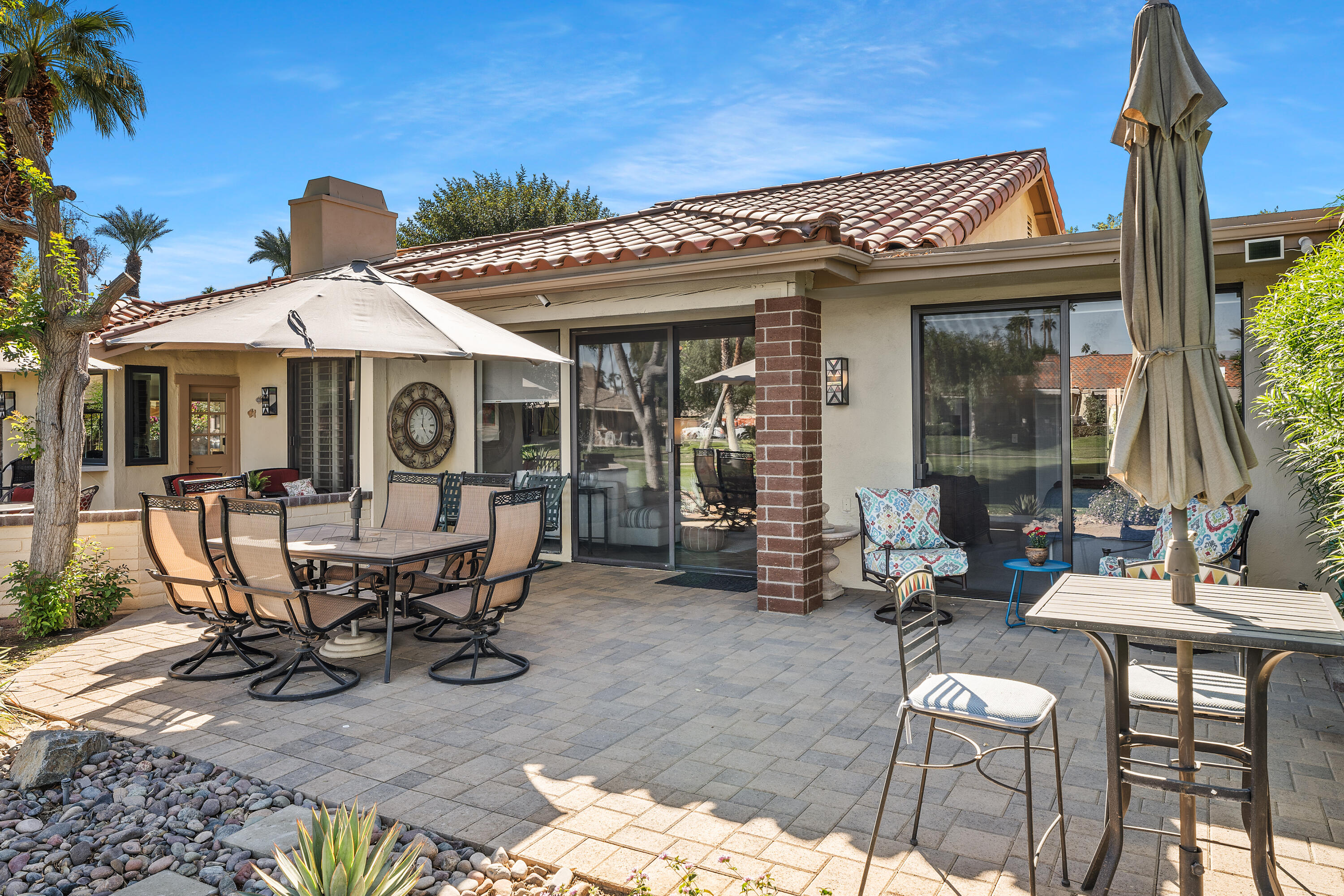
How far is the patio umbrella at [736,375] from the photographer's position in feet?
24.6

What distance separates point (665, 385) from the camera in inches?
309

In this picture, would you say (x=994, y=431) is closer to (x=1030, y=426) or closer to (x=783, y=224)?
(x=1030, y=426)

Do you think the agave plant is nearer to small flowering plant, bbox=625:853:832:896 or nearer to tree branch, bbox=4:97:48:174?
small flowering plant, bbox=625:853:832:896

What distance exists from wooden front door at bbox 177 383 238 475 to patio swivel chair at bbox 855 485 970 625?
9.11 meters

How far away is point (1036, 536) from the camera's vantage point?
254 inches

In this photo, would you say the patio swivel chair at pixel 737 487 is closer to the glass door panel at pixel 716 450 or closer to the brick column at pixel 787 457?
the glass door panel at pixel 716 450

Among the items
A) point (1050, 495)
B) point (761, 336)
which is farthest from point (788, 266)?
point (1050, 495)

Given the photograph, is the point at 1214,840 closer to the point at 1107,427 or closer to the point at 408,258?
the point at 1107,427

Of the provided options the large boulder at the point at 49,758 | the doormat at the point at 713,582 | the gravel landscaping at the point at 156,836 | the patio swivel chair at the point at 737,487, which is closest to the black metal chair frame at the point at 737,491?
the patio swivel chair at the point at 737,487

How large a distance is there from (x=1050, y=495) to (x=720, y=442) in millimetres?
2834

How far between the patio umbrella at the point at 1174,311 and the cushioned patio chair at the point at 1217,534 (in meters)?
3.00

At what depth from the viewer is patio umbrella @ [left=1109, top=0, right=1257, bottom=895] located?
2.50 metres

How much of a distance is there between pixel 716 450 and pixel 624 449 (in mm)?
975

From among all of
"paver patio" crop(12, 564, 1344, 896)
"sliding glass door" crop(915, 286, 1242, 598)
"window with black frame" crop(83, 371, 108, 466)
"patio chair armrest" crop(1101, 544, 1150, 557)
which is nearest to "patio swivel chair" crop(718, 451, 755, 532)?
"sliding glass door" crop(915, 286, 1242, 598)
